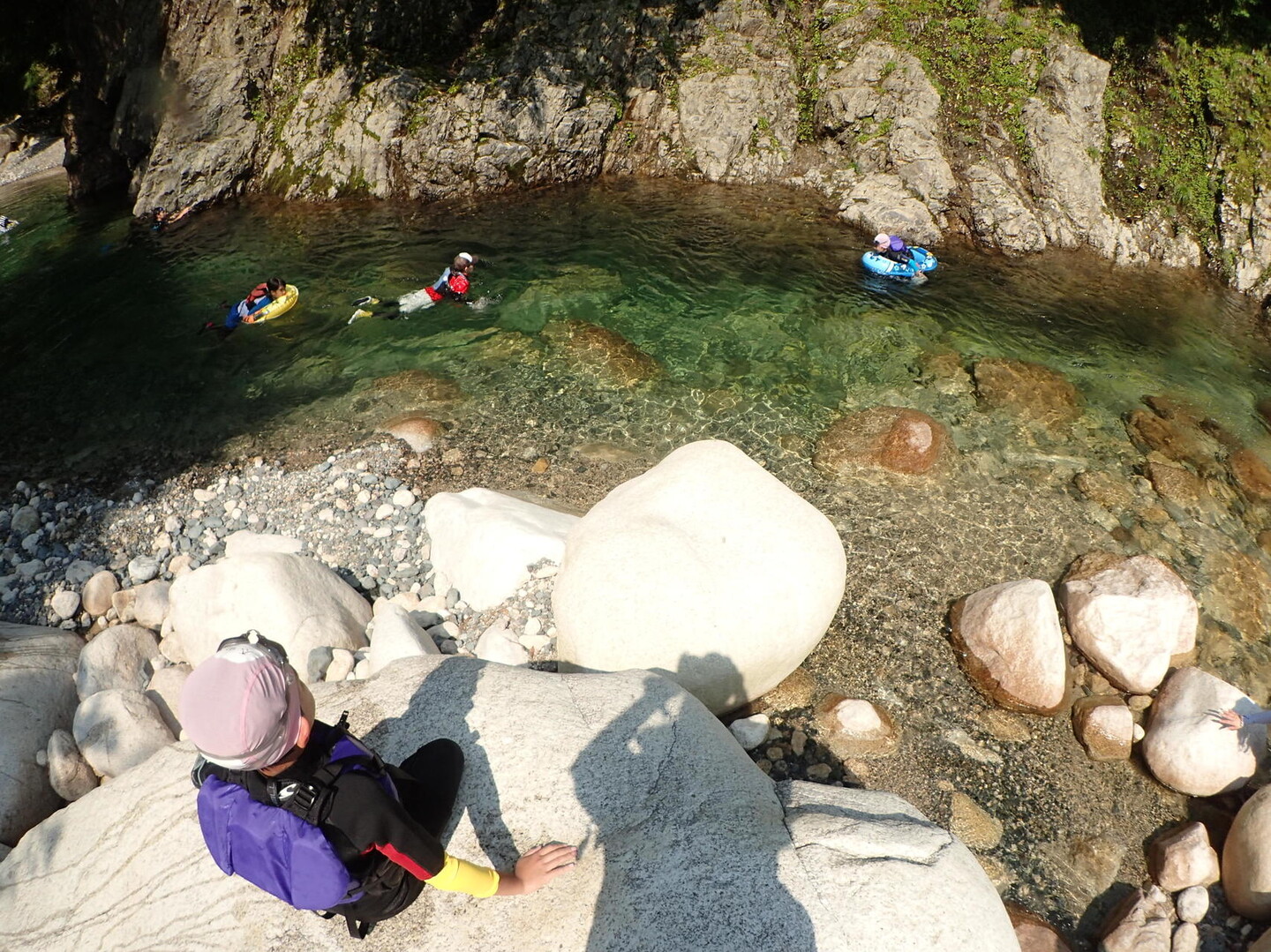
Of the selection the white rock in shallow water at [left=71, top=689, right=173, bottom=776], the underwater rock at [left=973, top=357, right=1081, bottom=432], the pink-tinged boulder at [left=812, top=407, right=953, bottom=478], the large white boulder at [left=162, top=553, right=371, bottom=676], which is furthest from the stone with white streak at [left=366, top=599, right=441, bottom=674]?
the underwater rock at [left=973, top=357, right=1081, bottom=432]

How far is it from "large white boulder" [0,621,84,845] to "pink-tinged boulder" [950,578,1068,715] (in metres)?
9.15

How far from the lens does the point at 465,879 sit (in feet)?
11.9

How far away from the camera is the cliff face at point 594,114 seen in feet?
66.5

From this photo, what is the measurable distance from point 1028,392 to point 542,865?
12.4 m

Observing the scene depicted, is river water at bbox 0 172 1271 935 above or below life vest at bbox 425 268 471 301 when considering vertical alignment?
below

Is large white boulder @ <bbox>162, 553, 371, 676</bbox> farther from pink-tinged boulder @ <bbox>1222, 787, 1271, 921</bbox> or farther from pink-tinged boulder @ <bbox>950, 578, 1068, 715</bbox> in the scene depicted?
pink-tinged boulder @ <bbox>1222, 787, 1271, 921</bbox>

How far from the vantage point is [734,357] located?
13656mm

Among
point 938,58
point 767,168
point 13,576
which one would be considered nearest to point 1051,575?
point 13,576

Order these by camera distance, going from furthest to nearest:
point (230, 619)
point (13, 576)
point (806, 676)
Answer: point (13, 576), point (806, 676), point (230, 619)

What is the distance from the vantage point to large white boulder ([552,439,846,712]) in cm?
650

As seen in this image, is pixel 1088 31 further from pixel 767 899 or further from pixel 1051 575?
pixel 767 899

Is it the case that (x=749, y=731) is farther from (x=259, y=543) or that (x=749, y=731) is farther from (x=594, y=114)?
(x=594, y=114)

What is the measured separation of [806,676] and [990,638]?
2.21 meters

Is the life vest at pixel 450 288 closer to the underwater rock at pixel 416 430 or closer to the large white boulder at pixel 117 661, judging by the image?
the underwater rock at pixel 416 430
